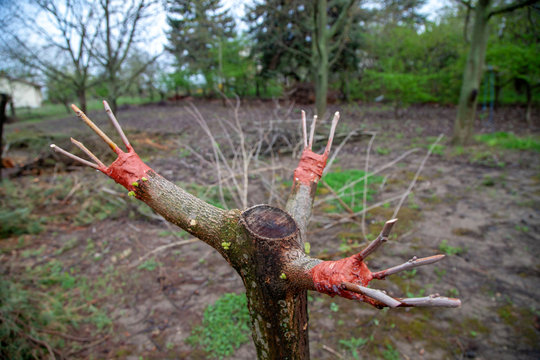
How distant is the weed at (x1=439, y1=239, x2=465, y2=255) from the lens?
340 cm

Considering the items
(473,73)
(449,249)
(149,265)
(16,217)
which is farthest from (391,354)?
(473,73)

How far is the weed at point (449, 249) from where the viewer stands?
340 centimetres

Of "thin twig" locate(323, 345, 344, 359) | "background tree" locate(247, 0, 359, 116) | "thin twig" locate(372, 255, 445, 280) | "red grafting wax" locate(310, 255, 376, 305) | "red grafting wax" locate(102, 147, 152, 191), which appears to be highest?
"background tree" locate(247, 0, 359, 116)

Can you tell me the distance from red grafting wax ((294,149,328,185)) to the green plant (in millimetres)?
1655

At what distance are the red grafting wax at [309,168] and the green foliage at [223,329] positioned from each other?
Answer: 5.70 ft

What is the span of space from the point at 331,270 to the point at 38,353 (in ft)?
8.82

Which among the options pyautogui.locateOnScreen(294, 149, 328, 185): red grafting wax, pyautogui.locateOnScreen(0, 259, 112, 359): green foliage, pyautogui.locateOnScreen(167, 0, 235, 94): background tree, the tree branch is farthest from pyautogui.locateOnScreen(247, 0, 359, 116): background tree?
pyautogui.locateOnScreen(294, 149, 328, 185): red grafting wax

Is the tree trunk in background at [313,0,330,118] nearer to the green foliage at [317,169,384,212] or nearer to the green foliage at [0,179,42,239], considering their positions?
the green foliage at [317,169,384,212]

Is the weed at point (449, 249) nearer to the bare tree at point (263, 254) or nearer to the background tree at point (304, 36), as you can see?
the bare tree at point (263, 254)

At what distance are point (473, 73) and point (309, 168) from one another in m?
7.97

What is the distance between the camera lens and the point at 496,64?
934 centimetres

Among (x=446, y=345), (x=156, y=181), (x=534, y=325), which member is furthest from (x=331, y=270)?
(x=534, y=325)

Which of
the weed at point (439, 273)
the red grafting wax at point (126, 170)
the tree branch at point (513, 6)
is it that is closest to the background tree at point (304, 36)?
the tree branch at point (513, 6)

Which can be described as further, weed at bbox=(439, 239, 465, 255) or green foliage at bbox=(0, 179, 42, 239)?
green foliage at bbox=(0, 179, 42, 239)
